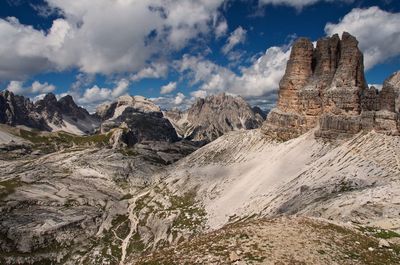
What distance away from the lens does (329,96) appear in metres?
114

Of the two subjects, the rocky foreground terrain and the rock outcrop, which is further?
the rock outcrop

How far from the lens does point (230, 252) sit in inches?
1011

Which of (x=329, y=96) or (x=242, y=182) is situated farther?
(x=329, y=96)

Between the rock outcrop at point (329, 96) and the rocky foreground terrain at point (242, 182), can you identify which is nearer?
the rocky foreground terrain at point (242, 182)

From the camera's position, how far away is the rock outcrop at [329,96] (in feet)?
332

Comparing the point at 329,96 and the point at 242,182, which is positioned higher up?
the point at 329,96

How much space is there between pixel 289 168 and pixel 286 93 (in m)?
36.3

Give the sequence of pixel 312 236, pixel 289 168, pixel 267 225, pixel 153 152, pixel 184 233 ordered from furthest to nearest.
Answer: pixel 153 152, pixel 289 168, pixel 184 233, pixel 267 225, pixel 312 236

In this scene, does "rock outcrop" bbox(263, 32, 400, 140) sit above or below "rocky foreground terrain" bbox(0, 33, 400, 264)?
above

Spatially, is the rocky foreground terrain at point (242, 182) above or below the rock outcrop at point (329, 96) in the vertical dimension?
below

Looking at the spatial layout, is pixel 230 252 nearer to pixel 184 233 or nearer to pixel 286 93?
pixel 184 233

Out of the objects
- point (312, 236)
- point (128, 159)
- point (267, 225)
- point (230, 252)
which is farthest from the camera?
point (128, 159)

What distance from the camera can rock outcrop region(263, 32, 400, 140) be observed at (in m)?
101

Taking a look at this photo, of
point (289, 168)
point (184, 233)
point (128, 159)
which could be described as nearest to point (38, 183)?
point (128, 159)
